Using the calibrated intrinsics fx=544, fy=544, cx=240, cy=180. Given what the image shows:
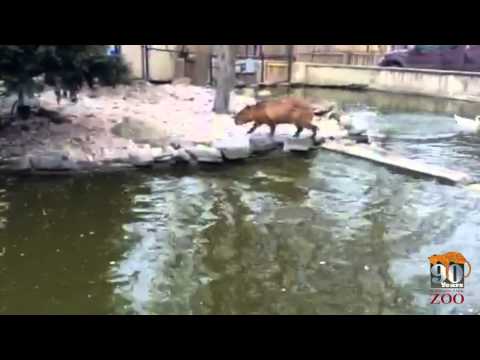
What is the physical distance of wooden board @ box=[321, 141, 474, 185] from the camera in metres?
6.91

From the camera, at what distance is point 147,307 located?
3723 mm

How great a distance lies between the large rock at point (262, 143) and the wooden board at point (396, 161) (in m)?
0.90

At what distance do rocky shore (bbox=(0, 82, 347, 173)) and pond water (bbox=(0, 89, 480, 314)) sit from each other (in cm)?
33

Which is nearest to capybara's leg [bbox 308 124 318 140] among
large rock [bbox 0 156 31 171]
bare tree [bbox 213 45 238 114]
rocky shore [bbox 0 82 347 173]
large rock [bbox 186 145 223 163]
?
rocky shore [bbox 0 82 347 173]

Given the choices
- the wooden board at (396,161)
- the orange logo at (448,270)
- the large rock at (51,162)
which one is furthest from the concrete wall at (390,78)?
the large rock at (51,162)

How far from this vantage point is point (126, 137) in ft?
27.8

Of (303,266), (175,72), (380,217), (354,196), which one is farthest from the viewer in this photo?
(175,72)

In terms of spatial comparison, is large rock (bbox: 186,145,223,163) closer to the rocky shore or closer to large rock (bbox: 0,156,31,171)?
the rocky shore

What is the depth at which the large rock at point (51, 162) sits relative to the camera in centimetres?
679

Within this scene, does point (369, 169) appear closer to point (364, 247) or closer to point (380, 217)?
point (380, 217)

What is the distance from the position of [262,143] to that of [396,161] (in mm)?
2028

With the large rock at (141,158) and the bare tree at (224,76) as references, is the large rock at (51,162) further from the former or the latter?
the bare tree at (224,76)
